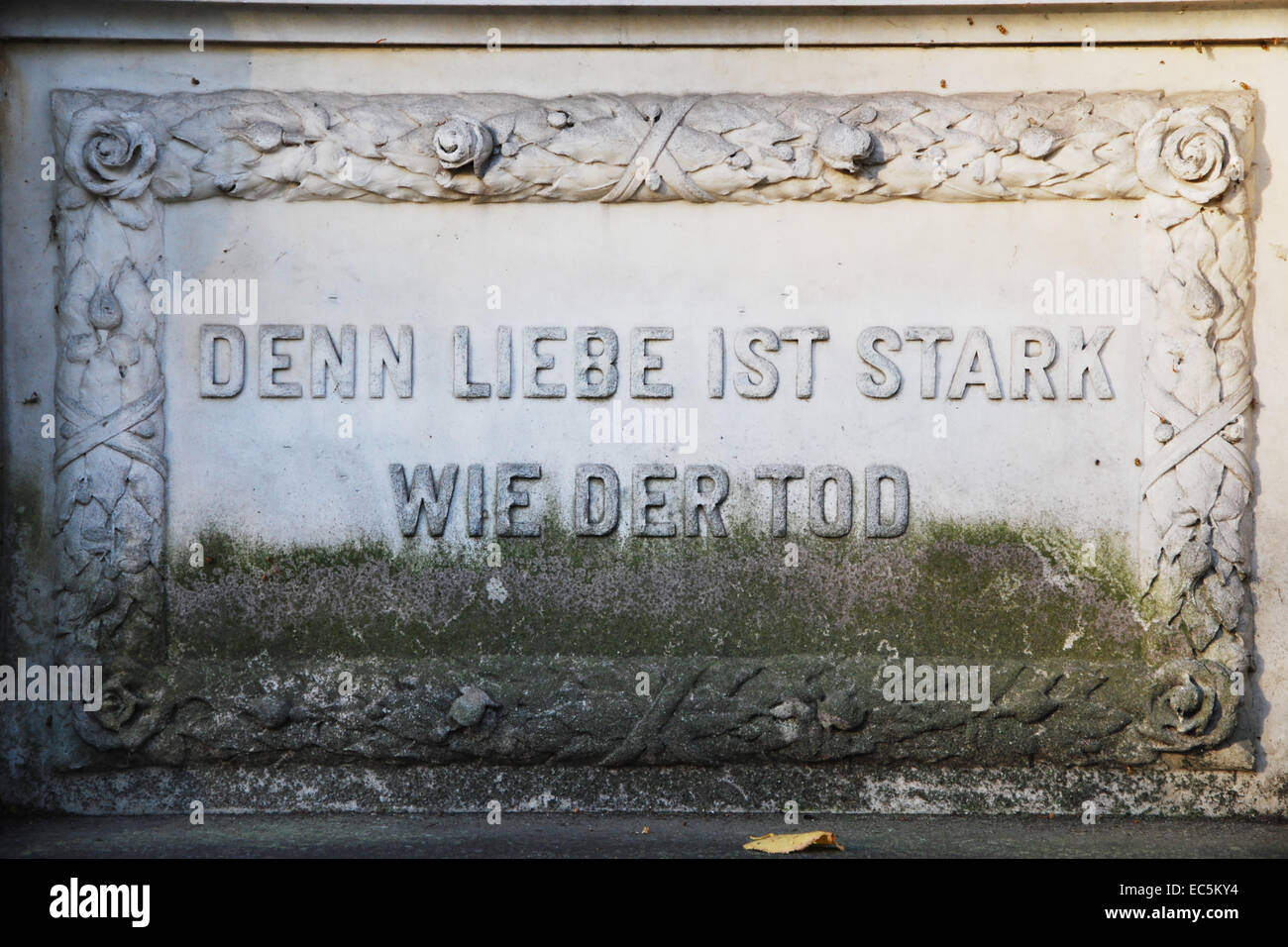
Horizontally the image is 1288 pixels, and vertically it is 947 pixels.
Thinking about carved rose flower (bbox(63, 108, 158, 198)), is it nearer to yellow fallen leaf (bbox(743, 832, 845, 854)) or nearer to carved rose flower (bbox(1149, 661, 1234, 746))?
yellow fallen leaf (bbox(743, 832, 845, 854))

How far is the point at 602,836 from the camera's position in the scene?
500 cm

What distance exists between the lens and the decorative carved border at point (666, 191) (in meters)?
5.32

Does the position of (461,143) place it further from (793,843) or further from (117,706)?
(793,843)

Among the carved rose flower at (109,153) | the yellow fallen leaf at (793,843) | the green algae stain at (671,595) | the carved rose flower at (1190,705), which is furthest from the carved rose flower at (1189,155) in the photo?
the carved rose flower at (109,153)

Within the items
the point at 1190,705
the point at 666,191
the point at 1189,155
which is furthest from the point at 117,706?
the point at 1189,155

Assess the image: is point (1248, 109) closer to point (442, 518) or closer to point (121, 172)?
point (442, 518)

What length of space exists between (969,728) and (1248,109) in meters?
2.96

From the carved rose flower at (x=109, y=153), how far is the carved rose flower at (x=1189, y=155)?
172 inches

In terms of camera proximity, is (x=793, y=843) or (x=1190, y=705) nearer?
(x=793, y=843)

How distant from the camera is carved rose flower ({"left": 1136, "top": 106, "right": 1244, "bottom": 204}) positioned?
5.28m

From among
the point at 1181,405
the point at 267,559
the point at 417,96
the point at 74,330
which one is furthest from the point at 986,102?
the point at 74,330

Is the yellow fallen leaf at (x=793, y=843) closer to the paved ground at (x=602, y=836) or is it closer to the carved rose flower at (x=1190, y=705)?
the paved ground at (x=602, y=836)

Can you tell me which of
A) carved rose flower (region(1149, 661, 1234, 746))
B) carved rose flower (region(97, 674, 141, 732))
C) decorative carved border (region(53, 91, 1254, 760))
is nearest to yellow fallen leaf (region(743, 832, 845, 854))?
decorative carved border (region(53, 91, 1254, 760))

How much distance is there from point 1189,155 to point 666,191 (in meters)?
2.26
